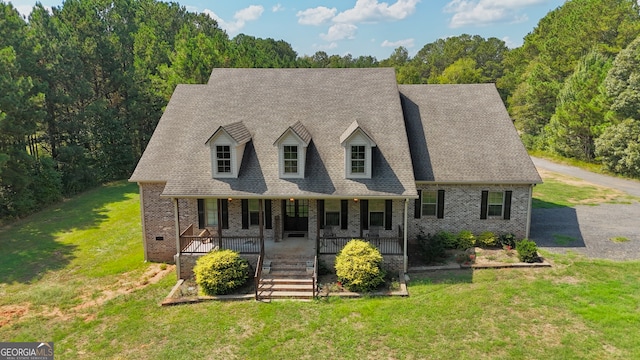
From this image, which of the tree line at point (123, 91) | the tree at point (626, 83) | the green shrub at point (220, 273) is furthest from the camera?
the tree at point (626, 83)

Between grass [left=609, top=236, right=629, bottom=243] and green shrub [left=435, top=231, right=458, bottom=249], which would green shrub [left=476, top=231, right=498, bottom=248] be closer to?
green shrub [left=435, top=231, right=458, bottom=249]

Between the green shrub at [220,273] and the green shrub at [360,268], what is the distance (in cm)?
380

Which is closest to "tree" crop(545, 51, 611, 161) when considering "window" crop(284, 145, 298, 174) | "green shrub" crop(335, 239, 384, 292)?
"green shrub" crop(335, 239, 384, 292)

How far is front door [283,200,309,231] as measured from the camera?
60.9 feet

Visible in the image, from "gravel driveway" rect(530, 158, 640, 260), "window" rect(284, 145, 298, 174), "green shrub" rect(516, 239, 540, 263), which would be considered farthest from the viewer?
"gravel driveway" rect(530, 158, 640, 260)

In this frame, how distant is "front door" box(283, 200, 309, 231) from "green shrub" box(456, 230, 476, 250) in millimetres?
7019

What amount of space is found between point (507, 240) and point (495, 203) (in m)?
1.79

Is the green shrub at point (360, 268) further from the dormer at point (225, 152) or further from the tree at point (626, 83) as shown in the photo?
the tree at point (626, 83)

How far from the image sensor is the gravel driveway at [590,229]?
18406 millimetres

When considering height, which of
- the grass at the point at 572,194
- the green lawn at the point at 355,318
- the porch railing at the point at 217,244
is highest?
the grass at the point at 572,194

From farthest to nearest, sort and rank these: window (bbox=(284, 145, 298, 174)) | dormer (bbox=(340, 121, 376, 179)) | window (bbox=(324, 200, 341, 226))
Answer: window (bbox=(324, 200, 341, 226)), window (bbox=(284, 145, 298, 174)), dormer (bbox=(340, 121, 376, 179))

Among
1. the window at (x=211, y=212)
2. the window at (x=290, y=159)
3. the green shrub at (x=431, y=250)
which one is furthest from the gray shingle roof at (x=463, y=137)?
the window at (x=211, y=212)

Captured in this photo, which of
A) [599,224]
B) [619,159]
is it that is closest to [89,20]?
[599,224]

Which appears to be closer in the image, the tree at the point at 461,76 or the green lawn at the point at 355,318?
the green lawn at the point at 355,318
